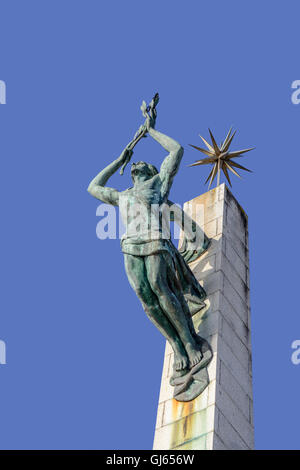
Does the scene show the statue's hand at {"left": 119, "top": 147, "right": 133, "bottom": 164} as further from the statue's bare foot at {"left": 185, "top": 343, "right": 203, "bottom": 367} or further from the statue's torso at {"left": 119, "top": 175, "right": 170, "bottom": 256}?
the statue's bare foot at {"left": 185, "top": 343, "right": 203, "bottom": 367}

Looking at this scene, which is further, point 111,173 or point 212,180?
point 212,180

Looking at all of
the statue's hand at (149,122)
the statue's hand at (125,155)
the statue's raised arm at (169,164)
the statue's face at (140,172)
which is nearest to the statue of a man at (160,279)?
the statue's raised arm at (169,164)

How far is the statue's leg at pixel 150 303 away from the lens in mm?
13227

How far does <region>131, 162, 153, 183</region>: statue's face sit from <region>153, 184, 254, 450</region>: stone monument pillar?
1.75 metres

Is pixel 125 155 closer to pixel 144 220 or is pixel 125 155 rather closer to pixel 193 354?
pixel 144 220

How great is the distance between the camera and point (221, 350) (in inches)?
526

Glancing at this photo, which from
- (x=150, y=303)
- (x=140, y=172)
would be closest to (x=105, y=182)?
(x=140, y=172)

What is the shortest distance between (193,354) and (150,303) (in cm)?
→ 97
